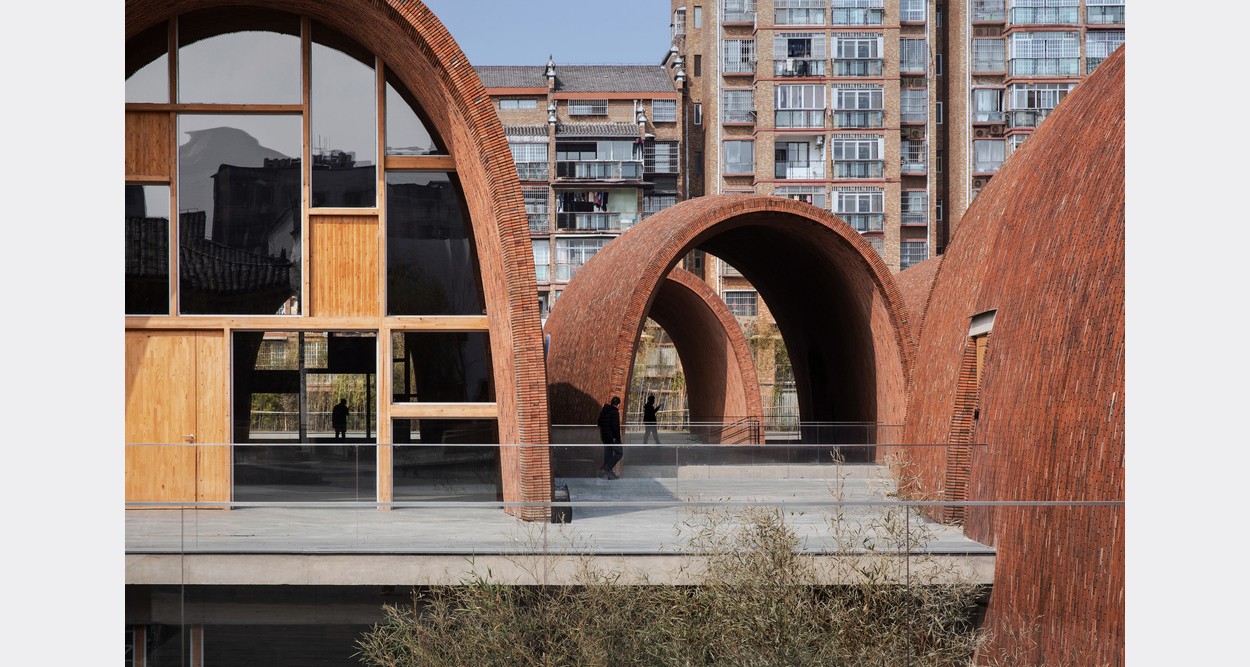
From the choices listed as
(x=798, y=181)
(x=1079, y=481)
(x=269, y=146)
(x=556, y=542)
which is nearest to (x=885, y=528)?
(x=1079, y=481)

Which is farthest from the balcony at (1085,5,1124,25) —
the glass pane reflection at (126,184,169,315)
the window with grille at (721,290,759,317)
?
the glass pane reflection at (126,184,169,315)

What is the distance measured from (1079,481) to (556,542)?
4.96 meters

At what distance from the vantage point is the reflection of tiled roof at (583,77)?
6144 centimetres

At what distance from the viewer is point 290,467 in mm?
13727

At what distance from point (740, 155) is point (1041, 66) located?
14.2m

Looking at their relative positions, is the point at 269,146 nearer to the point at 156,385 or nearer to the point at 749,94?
the point at 156,385

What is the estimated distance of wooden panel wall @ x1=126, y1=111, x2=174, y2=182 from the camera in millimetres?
15031

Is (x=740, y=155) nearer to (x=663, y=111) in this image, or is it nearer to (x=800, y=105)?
(x=800, y=105)

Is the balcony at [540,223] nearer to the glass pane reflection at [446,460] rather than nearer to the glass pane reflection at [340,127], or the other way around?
the glass pane reflection at [340,127]

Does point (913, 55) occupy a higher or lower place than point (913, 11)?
lower

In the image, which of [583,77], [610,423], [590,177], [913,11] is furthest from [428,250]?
[583,77]

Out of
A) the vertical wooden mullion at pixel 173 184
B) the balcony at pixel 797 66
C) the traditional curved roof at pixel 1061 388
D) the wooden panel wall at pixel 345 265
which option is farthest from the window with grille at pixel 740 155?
the vertical wooden mullion at pixel 173 184

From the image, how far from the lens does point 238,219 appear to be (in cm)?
1502

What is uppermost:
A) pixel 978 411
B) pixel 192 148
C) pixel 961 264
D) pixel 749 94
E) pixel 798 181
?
pixel 749 94
